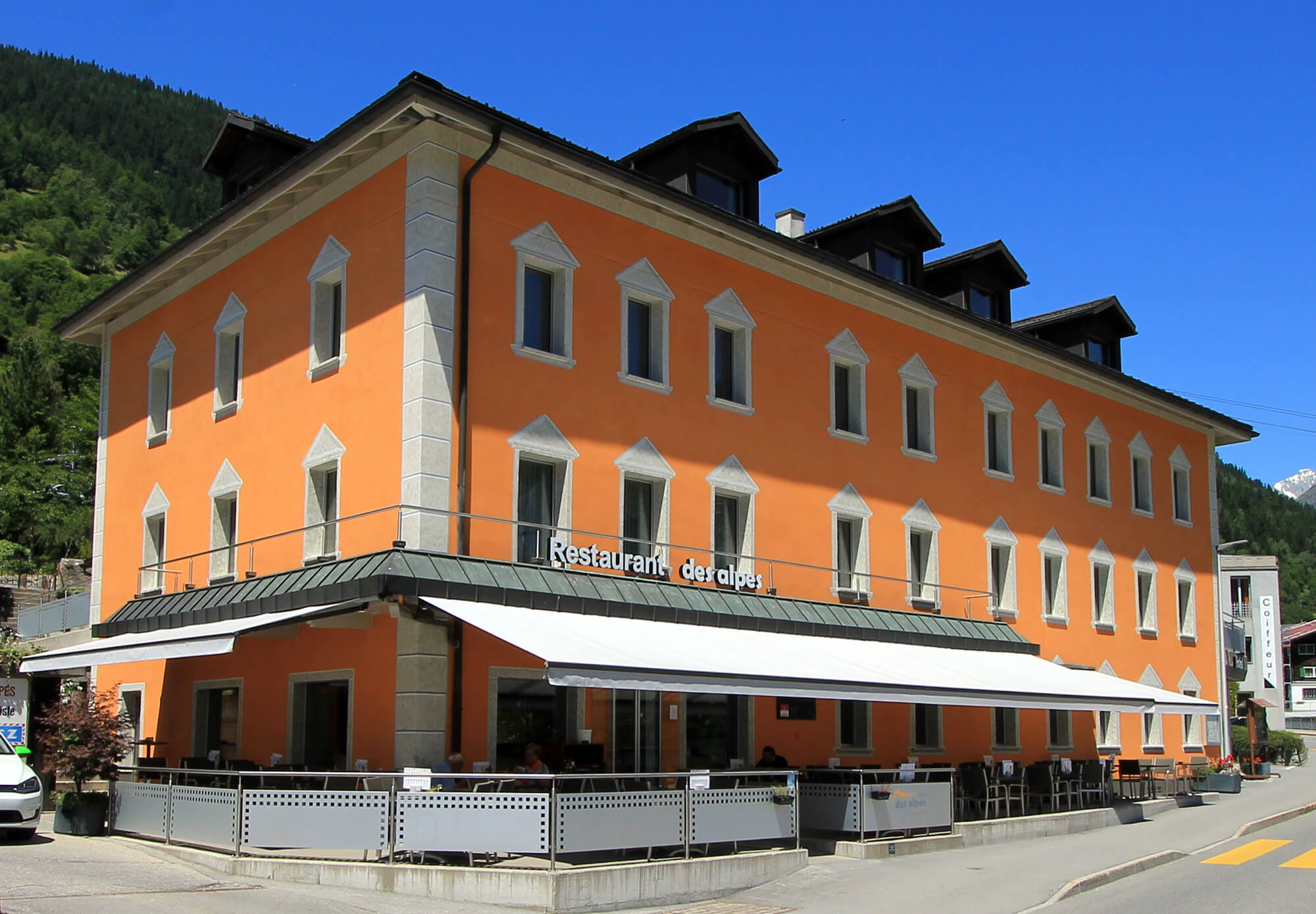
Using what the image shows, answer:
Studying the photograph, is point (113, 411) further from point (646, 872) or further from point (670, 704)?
point (646, 872)

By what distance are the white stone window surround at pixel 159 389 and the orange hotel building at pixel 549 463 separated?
0.10 metres

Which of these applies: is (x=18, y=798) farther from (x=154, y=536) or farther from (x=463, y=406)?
(x=154, y=536)

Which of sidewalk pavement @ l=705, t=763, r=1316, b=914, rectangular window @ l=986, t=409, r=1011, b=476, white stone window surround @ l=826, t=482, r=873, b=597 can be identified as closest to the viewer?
sidewalk pavement @ l=705, t=763, r=1316, b=914

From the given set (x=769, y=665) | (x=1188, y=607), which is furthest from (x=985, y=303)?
(x=769, y=665)

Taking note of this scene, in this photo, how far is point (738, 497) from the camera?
20.9 m

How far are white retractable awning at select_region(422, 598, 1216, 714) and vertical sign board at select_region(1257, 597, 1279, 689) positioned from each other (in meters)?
44.0

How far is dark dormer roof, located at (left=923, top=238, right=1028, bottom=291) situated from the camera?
27.2m

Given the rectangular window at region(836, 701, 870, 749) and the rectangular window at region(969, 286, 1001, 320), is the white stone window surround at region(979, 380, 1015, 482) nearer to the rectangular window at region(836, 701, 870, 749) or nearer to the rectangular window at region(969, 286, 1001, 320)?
the rectangular window at region(969, 286, 1001, 320)

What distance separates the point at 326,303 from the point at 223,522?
443 centimetres


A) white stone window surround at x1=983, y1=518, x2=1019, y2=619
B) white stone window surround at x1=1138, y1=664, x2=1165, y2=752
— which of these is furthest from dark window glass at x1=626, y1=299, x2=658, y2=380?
white stone window surround at x1=1138, y1=664, x2=1165, y2=752

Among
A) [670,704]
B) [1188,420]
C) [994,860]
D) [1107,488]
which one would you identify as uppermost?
[1188,420]

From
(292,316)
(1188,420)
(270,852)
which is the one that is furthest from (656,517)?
(1188,420)

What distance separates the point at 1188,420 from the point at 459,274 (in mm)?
23722

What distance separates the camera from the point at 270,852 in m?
14.7
